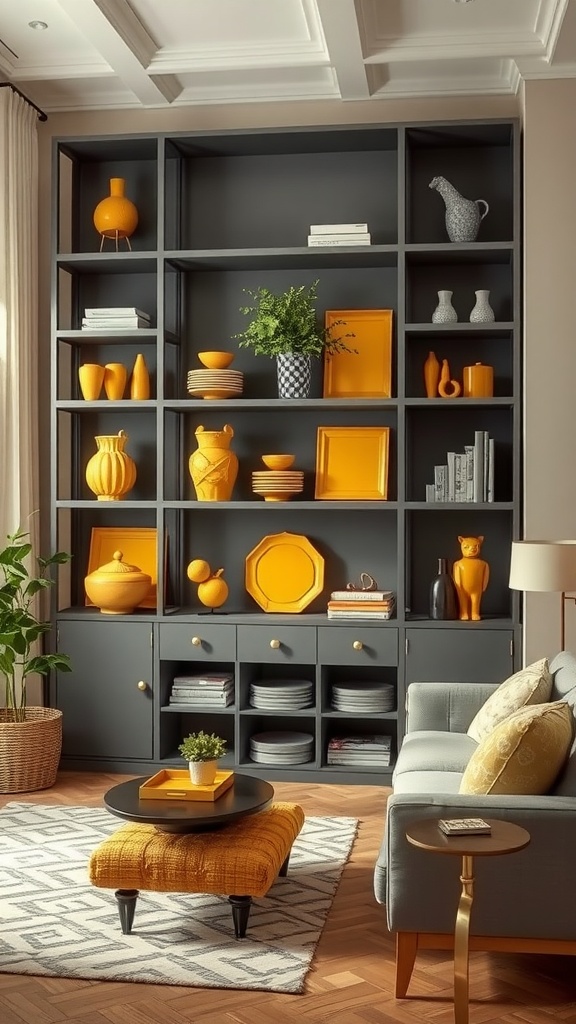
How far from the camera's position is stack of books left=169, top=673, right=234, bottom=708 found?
5309 mm

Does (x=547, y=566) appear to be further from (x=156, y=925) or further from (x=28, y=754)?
(x=28, y=754)

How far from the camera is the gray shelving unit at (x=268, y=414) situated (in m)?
5.18

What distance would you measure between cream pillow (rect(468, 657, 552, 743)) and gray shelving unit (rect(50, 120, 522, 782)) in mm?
1176

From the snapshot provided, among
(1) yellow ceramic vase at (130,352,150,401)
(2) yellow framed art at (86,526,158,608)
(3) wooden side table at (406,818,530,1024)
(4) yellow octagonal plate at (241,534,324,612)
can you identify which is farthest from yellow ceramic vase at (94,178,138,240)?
(3) wooden side table at (406,818,530,1024)

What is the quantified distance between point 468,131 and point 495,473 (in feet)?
5.32

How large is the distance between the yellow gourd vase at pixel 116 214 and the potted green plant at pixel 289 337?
0.76 metres

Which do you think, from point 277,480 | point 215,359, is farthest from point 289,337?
point 277,480

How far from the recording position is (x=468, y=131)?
5211 mm

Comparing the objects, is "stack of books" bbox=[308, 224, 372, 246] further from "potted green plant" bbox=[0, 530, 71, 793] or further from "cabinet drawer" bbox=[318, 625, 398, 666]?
"potted green plant" bbox=[0, 530, 71, 793]

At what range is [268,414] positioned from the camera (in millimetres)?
5652

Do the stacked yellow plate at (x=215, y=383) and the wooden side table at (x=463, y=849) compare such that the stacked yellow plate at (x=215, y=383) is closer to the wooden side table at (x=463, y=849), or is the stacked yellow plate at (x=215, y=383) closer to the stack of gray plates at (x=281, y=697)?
the stack of gray plates at (x=281, y=697)

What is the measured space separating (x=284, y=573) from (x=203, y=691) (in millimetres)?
712

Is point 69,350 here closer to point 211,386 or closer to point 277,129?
point 211,386

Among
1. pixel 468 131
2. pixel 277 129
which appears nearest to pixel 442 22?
pixel 468 131
